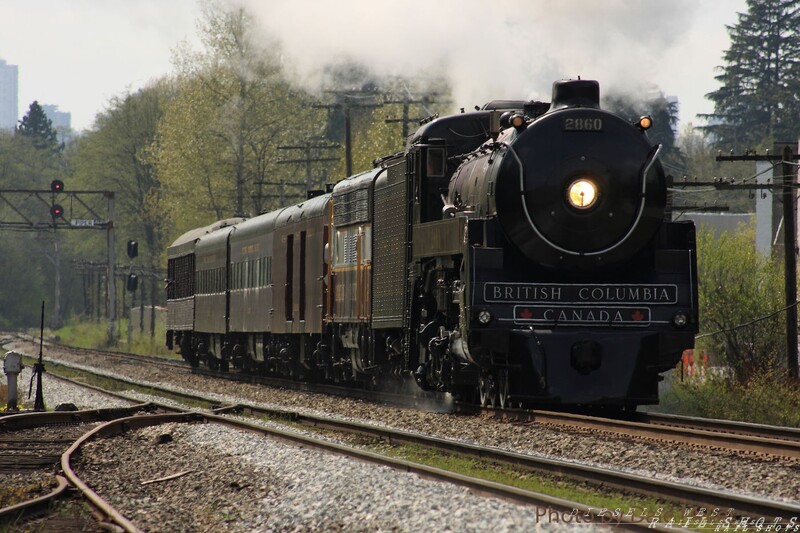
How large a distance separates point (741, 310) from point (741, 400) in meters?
4.94

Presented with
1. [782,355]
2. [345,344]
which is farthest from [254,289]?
[782,355]

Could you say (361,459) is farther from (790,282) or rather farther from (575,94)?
(790,282)

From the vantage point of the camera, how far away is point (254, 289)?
86.1 feet

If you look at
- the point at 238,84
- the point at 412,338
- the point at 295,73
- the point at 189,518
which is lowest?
the point at 189,518

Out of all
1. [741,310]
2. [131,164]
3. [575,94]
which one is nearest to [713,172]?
[131,164]

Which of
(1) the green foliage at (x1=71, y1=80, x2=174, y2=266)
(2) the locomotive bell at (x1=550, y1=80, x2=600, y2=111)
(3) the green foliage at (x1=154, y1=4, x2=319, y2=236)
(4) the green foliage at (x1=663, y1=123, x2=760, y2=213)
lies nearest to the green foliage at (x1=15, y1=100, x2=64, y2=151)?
(1) the green foliage at (x1=71, y1=80, x2=174, y2=266)

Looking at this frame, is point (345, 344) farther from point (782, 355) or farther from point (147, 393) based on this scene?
point (782, 355)

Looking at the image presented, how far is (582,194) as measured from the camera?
12984mm

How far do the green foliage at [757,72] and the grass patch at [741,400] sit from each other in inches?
2301

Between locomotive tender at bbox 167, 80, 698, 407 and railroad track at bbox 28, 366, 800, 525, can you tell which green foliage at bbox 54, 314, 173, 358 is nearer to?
locomotive tender at bbox 167, 80, 698, 407

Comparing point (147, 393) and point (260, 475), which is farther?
point (147, 393)

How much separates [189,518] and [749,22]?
74837mm

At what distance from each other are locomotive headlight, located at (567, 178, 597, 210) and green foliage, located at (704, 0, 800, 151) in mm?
65899

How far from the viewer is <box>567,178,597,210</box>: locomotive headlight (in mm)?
12945
